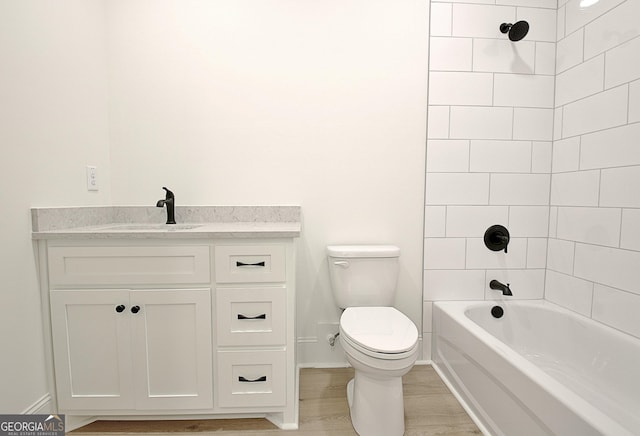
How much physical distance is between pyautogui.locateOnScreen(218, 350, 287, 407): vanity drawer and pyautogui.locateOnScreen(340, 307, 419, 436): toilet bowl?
0.32 meters

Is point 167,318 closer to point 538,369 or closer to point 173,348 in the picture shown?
point 173,348

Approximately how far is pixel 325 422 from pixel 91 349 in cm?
107

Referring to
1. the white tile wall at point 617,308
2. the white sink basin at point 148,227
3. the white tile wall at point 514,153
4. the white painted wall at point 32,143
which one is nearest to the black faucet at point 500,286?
the white tile wall at point 514,153

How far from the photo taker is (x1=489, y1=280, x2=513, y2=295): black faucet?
1626mm

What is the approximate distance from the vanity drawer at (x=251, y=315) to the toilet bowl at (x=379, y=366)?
0.95ft

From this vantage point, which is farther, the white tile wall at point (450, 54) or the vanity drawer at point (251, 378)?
the white tile wall at point (450, 54)

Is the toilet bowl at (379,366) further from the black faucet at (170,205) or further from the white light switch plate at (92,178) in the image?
the white light switch plate at (92,178)

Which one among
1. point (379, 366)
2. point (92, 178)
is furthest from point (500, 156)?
point (92, 178)

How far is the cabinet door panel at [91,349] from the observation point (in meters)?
1.22

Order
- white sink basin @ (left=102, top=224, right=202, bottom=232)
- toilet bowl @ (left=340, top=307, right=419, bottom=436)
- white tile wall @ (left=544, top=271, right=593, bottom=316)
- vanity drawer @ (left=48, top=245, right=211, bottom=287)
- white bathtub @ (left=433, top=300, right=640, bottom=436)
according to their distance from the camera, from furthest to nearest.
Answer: white tile wall @ (left=544, top=271, right=593, bottom=316) < white sink basin @ (left=102, top=224, right=202, bottom=232) < vanity drawer @ (left=48, top=245, right=211, bottom=287) < toilet bowl @ (left=340, top=307, right=419, bottom=436) < white bathtub @ (left=433, top=300, right=640, bottom=436)

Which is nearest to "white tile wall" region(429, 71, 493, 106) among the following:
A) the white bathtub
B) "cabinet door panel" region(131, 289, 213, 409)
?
the white bathtub

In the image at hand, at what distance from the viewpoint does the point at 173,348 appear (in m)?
1.24

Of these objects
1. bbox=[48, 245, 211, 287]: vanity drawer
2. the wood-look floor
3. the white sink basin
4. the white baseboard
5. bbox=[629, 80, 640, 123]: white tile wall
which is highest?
bbox=[629, 80, 640, 123]: white tile wall

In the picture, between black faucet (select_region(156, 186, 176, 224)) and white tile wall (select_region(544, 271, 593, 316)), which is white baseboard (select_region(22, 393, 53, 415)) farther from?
white tile wall (select_region(544, 271, 593, 316))
